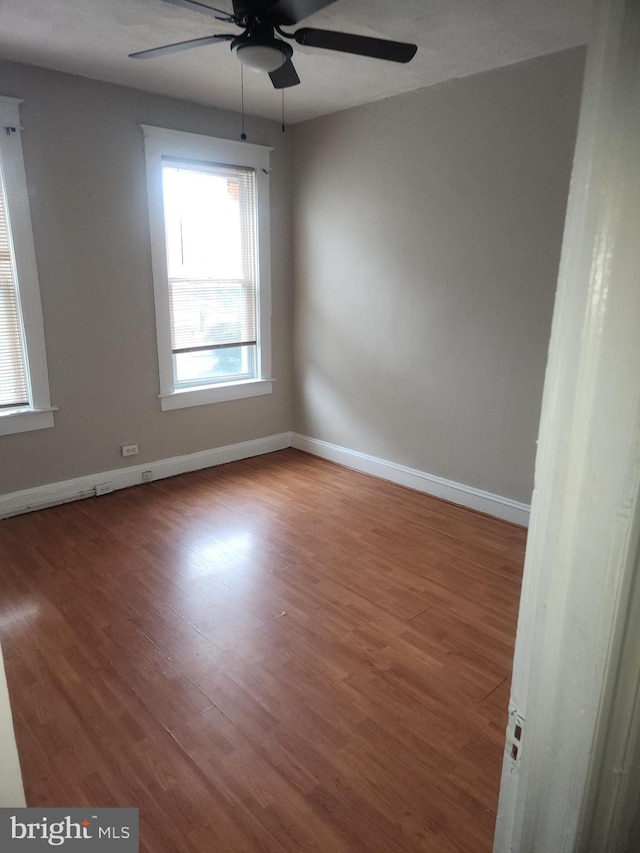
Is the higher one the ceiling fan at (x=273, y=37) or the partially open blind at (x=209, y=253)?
the ceiling fan at (x=273, y=37)

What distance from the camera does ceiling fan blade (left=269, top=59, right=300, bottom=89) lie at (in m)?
2.53

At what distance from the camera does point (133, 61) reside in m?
3.12

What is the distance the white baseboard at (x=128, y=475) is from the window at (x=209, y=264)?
0.46 metres

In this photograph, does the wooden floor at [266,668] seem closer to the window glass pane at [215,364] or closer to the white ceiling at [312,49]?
the window glass pane at [215,364]

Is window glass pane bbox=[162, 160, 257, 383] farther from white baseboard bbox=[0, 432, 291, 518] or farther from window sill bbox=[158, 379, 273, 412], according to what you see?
white baseboard bbox=[0, 432, 291, 518]

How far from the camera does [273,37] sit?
7.02ft

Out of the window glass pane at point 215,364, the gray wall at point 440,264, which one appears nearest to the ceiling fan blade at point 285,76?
the gray wall at point 440,264

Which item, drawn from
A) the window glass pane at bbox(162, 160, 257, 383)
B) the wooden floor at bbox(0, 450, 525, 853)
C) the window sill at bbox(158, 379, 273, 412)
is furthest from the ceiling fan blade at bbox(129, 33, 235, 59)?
the wooden floor at bbox(0, 450, 525, 853)

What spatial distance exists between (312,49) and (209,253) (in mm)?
1726

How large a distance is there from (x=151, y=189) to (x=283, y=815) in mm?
3713

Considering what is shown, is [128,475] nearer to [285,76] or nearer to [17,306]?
[17,306]

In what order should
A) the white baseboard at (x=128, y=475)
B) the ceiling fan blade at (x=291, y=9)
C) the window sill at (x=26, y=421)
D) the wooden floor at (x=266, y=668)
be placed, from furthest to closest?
the white baseboard at (x=128, y=475)
the window sill at (x=26, y=421)
the ceiling fan blade at (x=291, y=9)
the wooden floor at (x=266, y=668)

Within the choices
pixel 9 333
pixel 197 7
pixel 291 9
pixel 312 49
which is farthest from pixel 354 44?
pixel 9 333

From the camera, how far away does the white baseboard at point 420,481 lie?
3.64 m
